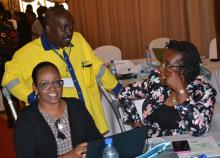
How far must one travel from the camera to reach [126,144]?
68.3 inches

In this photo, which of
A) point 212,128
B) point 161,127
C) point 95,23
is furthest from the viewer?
point 95,23

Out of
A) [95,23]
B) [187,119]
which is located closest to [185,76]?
[187,119]

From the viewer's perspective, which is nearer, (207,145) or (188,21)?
(207,145)

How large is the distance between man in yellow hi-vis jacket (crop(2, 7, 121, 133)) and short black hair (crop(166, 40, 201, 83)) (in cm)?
67

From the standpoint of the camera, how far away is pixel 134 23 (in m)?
6.77

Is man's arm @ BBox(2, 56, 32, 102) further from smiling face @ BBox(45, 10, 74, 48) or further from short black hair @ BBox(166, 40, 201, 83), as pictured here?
short black hair @ BBox(166, 40, 201, 83)

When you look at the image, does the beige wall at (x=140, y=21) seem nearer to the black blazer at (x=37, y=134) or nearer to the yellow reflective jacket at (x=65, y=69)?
the yellow reflective jacket at (x=65, y=69)

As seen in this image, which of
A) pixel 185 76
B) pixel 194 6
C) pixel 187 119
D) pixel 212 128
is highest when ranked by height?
pixel 194 6

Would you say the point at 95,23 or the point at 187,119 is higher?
the point at 95,23

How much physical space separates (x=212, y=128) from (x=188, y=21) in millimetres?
4219

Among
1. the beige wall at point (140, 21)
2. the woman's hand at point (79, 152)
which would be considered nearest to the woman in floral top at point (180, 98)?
the woman's hand at point (79, 152)

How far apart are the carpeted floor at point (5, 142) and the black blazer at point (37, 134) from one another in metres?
2.09

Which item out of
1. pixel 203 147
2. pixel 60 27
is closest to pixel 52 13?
pixel 60 27

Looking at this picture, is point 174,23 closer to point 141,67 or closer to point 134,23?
point 134,23
